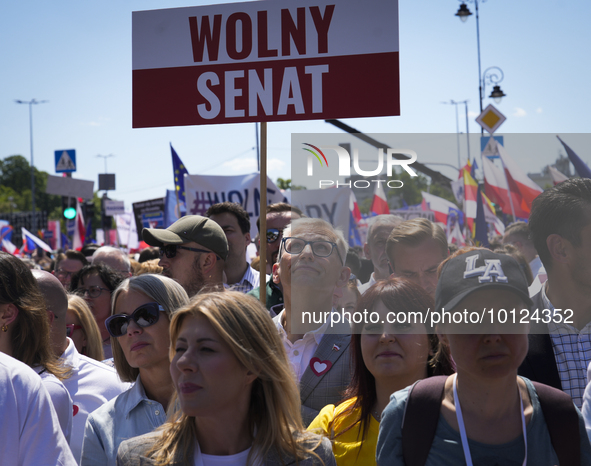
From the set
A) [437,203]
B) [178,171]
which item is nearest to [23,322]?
[437,203]

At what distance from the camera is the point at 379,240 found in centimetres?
299

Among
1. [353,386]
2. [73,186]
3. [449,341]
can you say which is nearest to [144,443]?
[353,386]

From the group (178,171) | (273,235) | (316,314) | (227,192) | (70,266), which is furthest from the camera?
(178,171)

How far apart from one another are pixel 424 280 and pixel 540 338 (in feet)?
1.97

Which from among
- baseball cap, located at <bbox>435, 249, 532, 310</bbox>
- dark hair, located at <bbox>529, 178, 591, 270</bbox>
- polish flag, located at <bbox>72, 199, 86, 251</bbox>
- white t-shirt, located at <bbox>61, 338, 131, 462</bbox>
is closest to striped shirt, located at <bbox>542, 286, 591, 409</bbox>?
dark hair, located at <bbox>529, 178, 591, 270</bbox>

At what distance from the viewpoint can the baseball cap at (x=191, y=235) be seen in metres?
4.09

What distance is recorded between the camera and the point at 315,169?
2539 millimetres

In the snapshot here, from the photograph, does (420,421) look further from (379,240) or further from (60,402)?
(60,402)

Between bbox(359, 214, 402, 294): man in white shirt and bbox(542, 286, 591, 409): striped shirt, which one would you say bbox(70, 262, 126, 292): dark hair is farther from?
bbox(542, 286, 591, 409): striped shirt

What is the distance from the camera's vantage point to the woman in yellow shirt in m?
2.47

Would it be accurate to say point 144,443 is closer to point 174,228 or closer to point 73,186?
point 174,228

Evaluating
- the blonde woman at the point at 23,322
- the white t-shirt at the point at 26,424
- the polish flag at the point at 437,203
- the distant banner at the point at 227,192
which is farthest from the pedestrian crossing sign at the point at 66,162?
the white t-shirt at the point at 26,424

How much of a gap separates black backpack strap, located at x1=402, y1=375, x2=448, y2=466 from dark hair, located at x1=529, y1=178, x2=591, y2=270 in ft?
2.84

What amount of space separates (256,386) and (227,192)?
20.1ft
